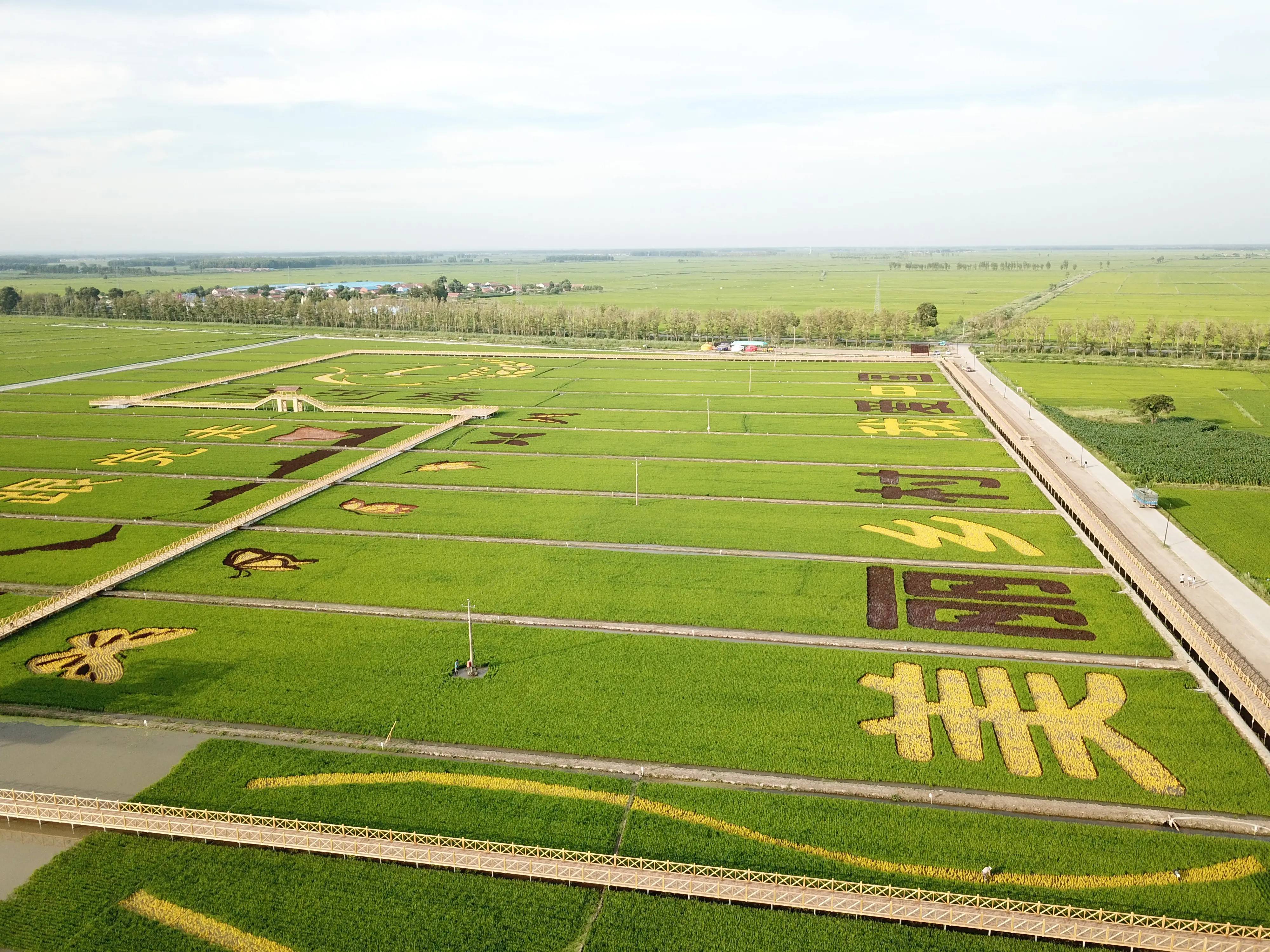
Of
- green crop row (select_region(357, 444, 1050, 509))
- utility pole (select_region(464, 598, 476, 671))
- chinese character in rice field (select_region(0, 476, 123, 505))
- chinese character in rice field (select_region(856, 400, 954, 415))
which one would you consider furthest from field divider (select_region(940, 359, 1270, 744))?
chinese character in rice field (select_region(0, 476, 123, 505))

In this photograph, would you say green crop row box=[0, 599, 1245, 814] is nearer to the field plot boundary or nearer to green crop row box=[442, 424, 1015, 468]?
the field plot boundary

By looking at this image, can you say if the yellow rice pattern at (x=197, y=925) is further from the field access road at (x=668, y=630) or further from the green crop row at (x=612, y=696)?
the field access road at (x=668, y=630)

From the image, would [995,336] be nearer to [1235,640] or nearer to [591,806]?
[1235,640]

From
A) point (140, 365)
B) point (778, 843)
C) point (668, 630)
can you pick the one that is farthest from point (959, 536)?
point (140, 365)

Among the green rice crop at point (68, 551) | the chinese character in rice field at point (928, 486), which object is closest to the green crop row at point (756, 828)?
the green rice crop at point (68, 551)

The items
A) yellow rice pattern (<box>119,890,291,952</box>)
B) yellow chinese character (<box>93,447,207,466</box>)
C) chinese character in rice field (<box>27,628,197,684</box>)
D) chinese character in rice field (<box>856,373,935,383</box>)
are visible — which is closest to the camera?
yellow rice pattern (<box>119,890,291,952</box>)
